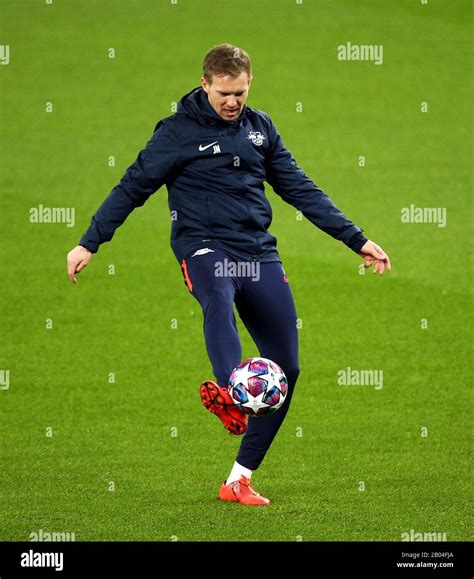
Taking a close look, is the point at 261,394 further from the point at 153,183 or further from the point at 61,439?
the point at 61,439

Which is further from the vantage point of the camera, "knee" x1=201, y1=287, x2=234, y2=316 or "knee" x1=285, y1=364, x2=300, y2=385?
"knee" x1=285, y1=364, x2=300, y2=385

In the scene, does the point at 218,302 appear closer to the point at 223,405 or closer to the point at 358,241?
the point at 223,405

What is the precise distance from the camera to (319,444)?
37.2 ft

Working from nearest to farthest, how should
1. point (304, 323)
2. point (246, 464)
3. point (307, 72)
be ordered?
point (246, 464), point (304, 323), point (307, 72)

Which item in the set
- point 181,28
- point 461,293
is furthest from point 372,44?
point 461,293

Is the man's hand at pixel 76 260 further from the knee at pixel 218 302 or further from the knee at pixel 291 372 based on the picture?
the knee at pixel 291 372

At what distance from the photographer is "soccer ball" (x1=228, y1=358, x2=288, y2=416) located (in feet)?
26.6

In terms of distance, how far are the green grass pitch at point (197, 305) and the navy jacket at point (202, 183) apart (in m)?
1.98

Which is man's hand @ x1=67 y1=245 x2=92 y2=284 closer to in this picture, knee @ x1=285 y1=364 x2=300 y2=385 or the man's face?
the man's face

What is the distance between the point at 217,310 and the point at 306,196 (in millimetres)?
1201

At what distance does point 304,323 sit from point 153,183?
265 inches

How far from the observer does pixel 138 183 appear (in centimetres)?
884

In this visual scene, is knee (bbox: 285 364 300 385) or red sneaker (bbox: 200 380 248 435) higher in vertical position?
knee (bbox: 285 364 300 385)

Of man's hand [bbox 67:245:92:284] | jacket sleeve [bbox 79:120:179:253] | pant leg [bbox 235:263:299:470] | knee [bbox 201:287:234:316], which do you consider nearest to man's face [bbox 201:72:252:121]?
jacket sleeve [bbox 79:120:179:253]
